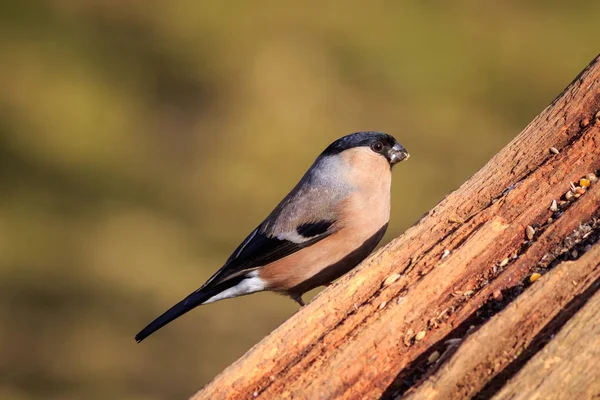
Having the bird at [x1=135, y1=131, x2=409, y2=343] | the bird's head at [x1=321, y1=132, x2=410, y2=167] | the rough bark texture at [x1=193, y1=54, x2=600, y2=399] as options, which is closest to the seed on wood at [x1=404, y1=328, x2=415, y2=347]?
the rough bark texture at [x1=193, y1=54, x2=600, y2=399]

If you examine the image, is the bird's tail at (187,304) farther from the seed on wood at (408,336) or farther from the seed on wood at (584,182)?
the seed on wood at (584,182)

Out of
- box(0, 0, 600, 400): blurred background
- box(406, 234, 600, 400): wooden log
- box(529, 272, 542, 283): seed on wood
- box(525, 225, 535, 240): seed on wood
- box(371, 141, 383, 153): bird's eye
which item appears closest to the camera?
box(406, 234, 600, 400): wooden log

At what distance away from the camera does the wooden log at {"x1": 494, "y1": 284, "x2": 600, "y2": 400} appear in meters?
2.69

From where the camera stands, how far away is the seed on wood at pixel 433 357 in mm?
3186

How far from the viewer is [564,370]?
8.93ft

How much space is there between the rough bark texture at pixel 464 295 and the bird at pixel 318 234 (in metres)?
1.68

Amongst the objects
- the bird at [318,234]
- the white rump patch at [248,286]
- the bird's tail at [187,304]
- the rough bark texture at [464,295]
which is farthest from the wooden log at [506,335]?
the white rump patch at [248,286]

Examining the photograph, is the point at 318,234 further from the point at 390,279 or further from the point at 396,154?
the point at 390,279

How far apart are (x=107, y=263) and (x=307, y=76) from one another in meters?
4.13

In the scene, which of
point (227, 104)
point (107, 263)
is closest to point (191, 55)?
point (227, 104)

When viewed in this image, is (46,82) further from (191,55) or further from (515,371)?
(515,371)

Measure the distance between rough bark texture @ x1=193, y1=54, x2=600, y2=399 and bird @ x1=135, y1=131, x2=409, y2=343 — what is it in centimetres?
168

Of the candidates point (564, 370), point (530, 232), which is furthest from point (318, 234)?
point (564, 370)

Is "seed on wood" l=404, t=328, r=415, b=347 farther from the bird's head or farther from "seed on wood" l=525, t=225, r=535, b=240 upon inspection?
the bird's head
